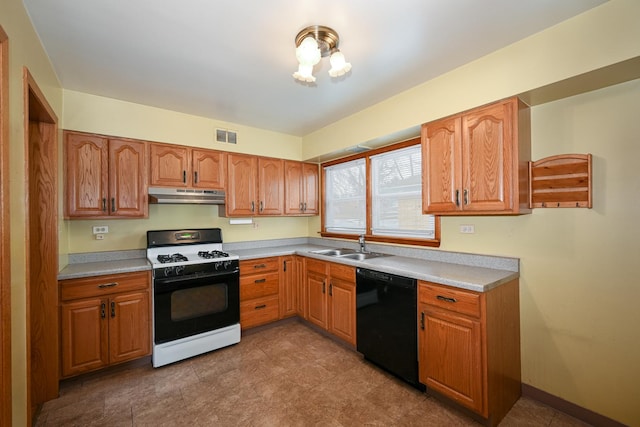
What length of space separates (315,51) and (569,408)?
2.99 m

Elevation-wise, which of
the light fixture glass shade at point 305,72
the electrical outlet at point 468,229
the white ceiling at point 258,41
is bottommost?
the electrical outlet at point 468,229

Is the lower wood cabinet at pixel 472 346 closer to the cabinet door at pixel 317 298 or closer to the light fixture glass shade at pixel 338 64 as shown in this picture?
the cabinet door at pixel 317 298

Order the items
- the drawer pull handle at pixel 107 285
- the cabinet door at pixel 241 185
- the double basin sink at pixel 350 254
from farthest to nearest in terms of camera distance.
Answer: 1. the cabinet door at pixel 241 185
2. the double basin sink at pixel 350 254
3. the drawer pull handle at pixel 107 285

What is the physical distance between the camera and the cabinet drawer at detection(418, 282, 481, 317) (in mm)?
1836

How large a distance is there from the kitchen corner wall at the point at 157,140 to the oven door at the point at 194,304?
807mm

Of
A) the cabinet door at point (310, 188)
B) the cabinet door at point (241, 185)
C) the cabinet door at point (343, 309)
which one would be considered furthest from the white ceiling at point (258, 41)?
the cabinet door at point (343, 309)

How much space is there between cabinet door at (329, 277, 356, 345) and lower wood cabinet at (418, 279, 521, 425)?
31.2 inches

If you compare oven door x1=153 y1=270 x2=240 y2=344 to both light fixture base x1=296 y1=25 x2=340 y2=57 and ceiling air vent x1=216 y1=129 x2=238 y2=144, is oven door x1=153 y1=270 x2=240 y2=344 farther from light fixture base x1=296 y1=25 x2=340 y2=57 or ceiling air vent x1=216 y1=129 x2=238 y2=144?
light fixture base x1=296 y1=25 x2=340 y2=57

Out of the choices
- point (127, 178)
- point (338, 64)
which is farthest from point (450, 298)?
point (127, 178)

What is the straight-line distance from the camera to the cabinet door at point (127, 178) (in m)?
2.71

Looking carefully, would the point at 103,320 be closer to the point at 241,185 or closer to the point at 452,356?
the point at 241,185

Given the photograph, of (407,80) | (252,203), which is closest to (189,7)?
(407,80)

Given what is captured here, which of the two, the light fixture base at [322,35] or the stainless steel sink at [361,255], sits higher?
the light fixture base at [322,35]

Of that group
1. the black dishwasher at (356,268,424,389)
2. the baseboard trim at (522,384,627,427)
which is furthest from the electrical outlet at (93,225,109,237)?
the baseboard trim at (522,384,627,427)
